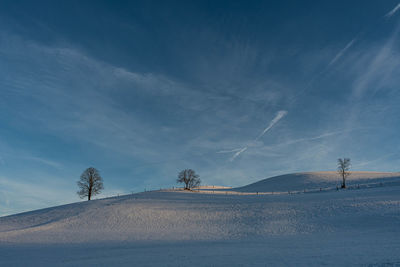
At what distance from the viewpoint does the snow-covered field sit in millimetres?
12625

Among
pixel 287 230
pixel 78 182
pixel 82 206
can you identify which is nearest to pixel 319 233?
pixel 287 230

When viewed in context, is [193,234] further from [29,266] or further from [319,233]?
[29,266]

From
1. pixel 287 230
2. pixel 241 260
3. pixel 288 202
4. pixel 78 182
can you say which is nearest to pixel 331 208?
pixel 288 202

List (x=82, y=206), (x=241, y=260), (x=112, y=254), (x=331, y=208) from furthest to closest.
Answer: (x=82, y=206) → (x=331, y=208) → (x=112, y=254) → (x=241, y=260)

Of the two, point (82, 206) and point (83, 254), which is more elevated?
point (82, 206)

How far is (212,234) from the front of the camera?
23.1m

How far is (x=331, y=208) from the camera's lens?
27609mm

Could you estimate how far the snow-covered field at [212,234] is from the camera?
497 inches

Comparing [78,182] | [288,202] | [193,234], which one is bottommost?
[193,234]

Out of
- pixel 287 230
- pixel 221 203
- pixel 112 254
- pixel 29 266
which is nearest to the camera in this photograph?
pixel 29 266

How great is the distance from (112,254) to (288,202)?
24692 mm

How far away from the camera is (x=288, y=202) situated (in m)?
33.5

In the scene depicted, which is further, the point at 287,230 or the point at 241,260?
the point at 287,230

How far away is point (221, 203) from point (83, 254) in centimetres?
2360
